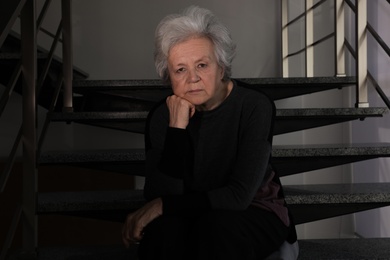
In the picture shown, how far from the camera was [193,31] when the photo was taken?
1753 mm

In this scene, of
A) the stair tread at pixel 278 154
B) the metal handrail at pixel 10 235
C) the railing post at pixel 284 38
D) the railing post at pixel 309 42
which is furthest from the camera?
the railing post at pixel 284 38

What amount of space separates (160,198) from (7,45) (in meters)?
1.70

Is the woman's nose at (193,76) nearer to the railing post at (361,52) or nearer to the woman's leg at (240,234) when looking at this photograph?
the woman's leg at (240,234)

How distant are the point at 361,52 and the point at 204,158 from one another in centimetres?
119

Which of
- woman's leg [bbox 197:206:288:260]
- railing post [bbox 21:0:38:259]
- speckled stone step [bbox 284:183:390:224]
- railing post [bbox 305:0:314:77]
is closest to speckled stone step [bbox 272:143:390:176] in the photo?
speckled stone step [bbox 284:183:390:224]

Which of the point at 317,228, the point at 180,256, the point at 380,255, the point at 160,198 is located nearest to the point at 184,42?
the point at 160,198

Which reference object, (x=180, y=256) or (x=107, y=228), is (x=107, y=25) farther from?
(x=180, y=256)

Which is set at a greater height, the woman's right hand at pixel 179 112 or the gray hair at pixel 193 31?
the gray hair at pixel 193 31

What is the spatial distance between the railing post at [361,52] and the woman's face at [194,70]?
1105 mm

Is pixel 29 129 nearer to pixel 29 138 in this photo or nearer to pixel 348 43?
pixel 29 138

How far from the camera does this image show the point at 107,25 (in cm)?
419

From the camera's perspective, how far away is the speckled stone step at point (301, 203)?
2043 millimetres

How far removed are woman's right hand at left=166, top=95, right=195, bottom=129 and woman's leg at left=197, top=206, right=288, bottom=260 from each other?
0.28 metres

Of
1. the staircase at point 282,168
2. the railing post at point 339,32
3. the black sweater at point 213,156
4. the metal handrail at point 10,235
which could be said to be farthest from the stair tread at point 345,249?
the railing post at point 339,32
